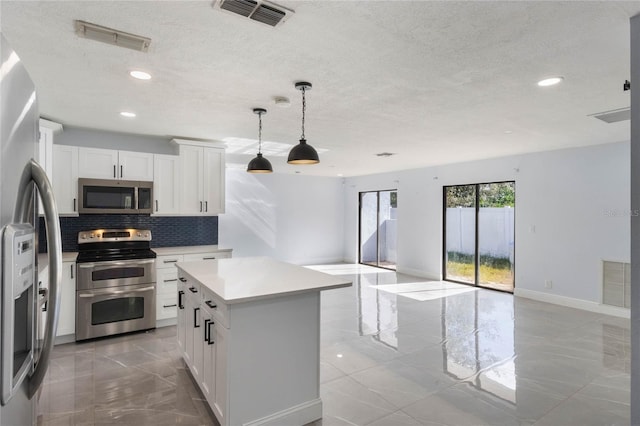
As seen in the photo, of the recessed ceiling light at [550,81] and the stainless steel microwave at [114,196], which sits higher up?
the recessed ceiling light at [550,81]

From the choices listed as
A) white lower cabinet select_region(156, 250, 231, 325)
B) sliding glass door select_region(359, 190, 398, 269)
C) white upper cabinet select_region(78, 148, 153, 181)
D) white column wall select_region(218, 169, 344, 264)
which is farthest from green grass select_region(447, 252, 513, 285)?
white upper cabinet select_region(78, 148, 153, 181)

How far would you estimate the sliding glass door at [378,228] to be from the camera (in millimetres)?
8953

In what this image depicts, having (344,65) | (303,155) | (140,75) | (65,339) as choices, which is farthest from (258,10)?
(65,339)

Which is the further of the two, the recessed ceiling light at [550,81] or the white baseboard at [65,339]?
the white baseboard at [65,339]

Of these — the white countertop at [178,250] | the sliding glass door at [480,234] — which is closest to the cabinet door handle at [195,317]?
the white countertop at [178,250]

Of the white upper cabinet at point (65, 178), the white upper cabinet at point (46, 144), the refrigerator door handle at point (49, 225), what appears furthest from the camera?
the white upper cabinet at point (65, 178)

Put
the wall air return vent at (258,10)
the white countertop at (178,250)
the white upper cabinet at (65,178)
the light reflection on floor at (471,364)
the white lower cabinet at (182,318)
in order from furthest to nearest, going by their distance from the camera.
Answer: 1. the white countertop at (178,250)
2. the white upper cabinet at (65,178)
3. the white lower cabinet at (182,318)
4. the light reflection on floor at (471,364)
5. the wall air return vent at (258,10)

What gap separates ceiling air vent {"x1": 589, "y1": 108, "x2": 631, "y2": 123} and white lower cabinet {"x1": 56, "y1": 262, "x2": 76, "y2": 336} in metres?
5.78

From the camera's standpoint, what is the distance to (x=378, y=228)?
9.41 m

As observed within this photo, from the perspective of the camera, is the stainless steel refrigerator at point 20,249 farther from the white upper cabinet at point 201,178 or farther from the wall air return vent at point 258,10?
the white upper cabinet at point 201,178

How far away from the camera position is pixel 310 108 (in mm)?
3439

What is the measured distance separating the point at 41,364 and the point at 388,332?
12.3 ft

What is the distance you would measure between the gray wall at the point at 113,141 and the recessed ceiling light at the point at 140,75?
2326mm

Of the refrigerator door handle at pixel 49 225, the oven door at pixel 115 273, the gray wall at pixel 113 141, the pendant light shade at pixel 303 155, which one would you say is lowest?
the oven door at pixel 115 273
